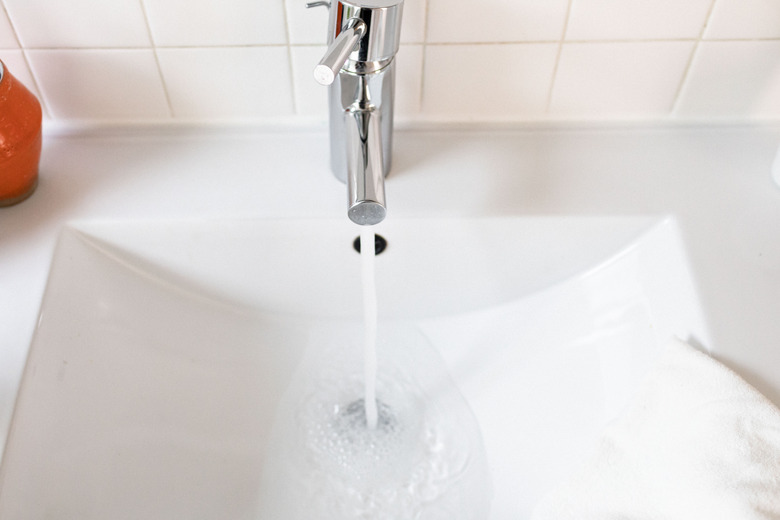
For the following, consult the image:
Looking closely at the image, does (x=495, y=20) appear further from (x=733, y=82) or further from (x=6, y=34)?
(x=6, y=34)

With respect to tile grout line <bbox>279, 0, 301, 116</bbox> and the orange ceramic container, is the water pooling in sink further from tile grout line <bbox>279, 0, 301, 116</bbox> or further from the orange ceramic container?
the orange ceramic container

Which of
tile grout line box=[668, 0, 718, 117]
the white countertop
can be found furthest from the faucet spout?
tile grout line box=[668, 0, 718, 117]

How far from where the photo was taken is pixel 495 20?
64 cm

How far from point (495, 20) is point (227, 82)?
0.91ft

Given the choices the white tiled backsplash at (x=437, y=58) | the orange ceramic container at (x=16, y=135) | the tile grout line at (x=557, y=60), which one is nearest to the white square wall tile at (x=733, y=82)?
the white tiled backsplash at (x=437, y=58)

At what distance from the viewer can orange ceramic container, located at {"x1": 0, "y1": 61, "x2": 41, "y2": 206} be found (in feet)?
1.90

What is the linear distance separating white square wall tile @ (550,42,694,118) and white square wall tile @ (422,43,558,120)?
0.06 feet

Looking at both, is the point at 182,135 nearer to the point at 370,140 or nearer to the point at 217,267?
the point at 217,267

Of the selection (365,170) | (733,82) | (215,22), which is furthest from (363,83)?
(733,82)

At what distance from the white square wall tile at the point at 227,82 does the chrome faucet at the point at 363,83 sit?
4.4 inches

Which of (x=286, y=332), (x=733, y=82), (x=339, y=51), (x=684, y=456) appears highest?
(x=733, y=82)

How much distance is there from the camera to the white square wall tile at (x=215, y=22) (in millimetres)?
624

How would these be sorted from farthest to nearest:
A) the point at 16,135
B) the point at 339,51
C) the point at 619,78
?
the point at 619,78 < the point at 16,135 < the point at 339,51

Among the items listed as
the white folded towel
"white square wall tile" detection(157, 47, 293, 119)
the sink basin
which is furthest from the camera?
"white square wall tile" detection(157, 47, 293, 119)
